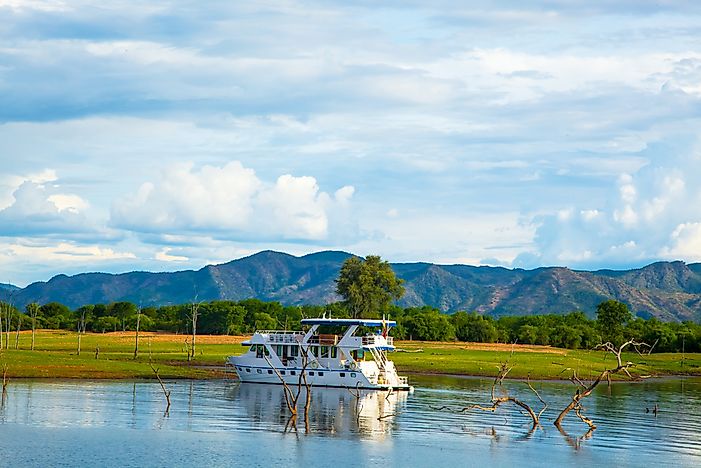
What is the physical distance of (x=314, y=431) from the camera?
208ft

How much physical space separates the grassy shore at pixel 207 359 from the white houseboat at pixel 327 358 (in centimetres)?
573

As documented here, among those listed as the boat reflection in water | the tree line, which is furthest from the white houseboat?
the tree line

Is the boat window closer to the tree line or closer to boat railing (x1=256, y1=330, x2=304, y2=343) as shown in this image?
boat railing (x1=256, y1=330, x2=304, y2=343)

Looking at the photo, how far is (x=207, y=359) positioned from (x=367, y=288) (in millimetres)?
59207

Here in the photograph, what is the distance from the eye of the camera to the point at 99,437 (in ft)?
187

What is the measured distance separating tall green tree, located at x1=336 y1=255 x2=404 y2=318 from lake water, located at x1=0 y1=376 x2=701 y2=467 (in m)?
84.5

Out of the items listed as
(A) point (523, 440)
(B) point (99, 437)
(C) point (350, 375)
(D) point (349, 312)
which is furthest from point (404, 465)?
(D) point (349, 312)

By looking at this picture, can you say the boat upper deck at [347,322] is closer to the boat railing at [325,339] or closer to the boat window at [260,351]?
the boat railing at [325,339]

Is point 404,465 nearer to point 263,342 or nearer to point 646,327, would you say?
point 263,342

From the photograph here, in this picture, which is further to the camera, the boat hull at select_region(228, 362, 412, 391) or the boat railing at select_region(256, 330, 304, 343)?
the boat railing at select_region(256, 330, 304, 343)

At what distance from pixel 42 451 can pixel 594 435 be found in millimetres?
35682

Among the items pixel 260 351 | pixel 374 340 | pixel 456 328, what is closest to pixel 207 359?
pixel 260 351

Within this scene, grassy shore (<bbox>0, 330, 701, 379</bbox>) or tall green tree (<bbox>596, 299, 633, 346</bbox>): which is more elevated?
tall green tree (<bbox>596, 299, 633, 346</bbox>)

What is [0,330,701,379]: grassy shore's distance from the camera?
97.4 metres
